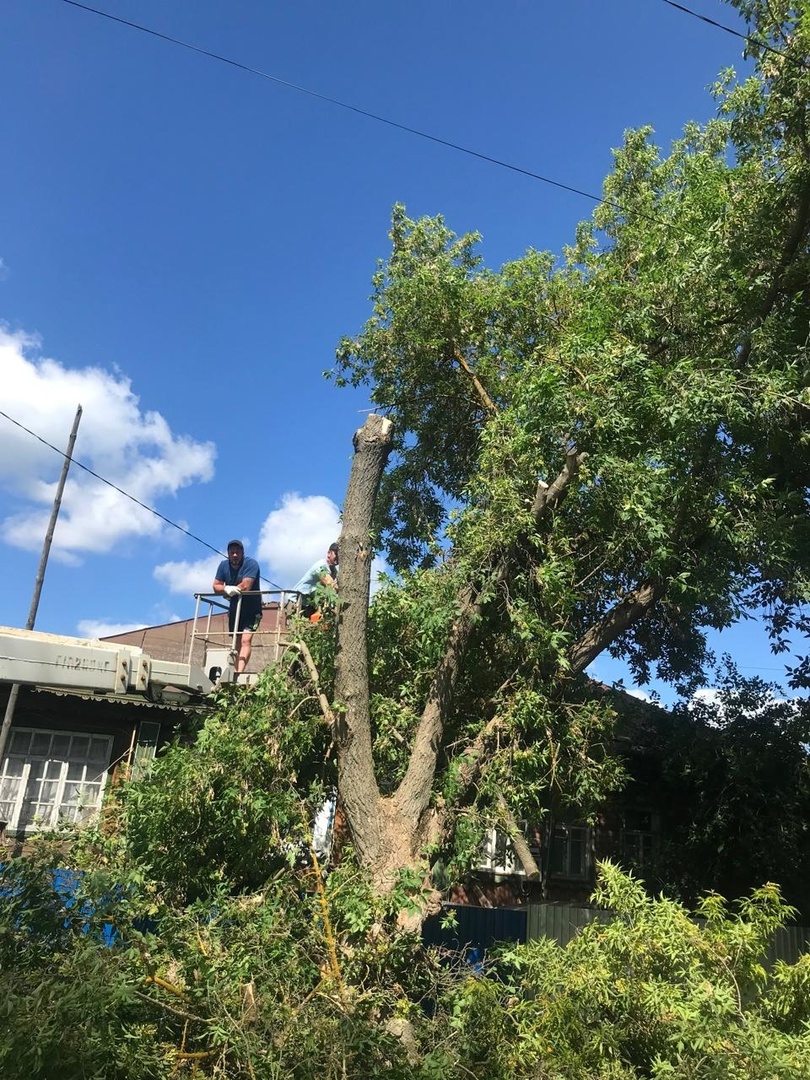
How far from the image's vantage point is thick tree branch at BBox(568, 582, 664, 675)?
827cm

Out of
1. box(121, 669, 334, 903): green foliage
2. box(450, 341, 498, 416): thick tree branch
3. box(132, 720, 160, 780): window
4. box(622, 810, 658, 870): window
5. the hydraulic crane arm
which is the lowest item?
box(121, 669, 334, 903): green foliage

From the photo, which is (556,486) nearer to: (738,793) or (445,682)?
(445,682)

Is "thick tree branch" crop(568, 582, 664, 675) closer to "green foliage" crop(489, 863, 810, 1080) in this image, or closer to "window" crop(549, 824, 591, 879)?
"green foliage" crop(489, 863, 810, 1080)

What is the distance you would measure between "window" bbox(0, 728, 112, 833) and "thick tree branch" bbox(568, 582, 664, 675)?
729 centimetres

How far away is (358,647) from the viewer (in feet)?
23.1

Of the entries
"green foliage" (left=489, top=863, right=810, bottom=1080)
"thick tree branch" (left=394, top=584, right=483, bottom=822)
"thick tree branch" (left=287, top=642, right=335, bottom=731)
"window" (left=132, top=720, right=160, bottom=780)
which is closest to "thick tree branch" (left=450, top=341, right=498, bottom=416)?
"thick tree branch" (left=394, top=584, right=483, bottom=822)

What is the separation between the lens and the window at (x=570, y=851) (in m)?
14.7

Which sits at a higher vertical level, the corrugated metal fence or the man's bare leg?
the man's bare leg

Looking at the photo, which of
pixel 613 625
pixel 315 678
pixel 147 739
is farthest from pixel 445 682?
pixel 147 739

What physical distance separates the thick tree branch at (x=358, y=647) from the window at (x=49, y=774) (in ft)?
20.8

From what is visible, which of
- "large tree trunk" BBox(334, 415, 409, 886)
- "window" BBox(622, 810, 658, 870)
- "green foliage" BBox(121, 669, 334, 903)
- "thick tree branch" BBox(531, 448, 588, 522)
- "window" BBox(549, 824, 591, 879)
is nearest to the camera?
"green foliage" BBox(121, 669, 334, 903)

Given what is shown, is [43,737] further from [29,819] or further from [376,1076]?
[376,1076]

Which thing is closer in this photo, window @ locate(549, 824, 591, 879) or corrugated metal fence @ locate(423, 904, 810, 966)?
corrugated metal fence @ locate(423, 904, 810, 966)

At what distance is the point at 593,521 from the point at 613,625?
1.12 meters
